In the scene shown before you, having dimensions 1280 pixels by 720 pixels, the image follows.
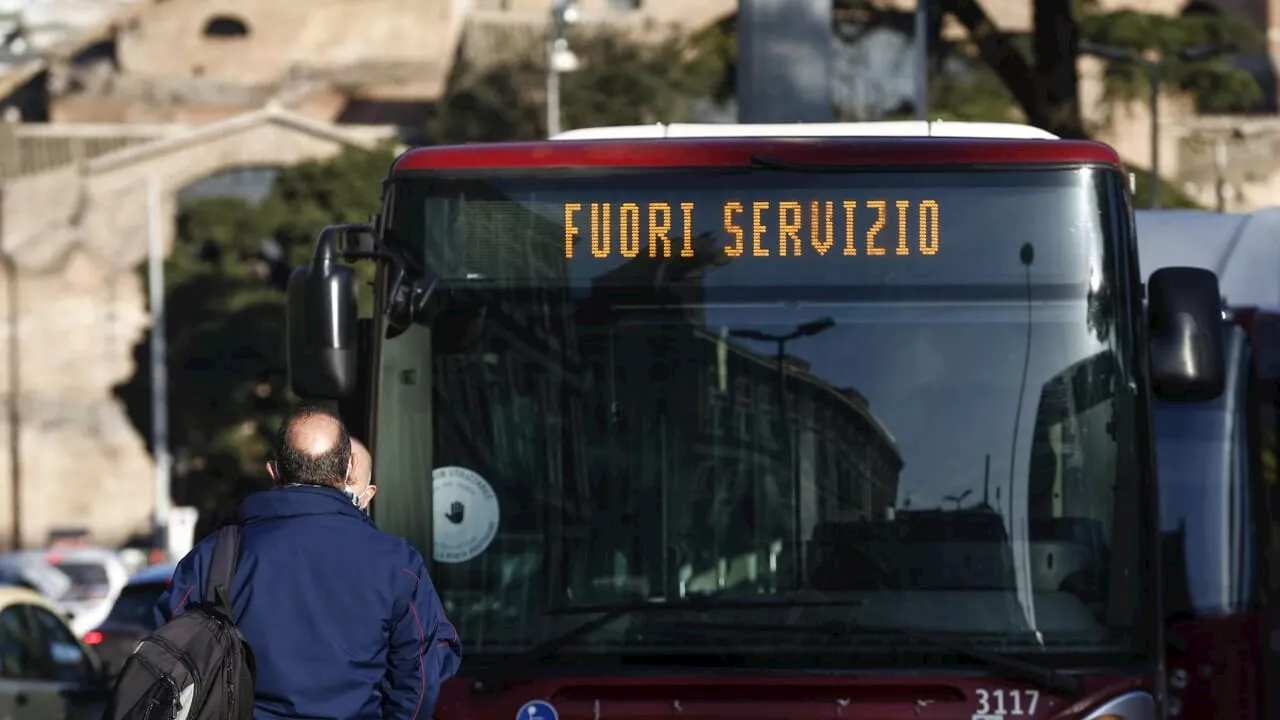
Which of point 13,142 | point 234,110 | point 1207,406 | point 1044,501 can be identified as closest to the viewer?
point 1044,501

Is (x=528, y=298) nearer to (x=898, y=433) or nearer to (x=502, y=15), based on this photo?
(x=898, y=433)

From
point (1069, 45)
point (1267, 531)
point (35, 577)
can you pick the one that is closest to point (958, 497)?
point (1267, 531)

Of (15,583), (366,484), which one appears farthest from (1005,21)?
(366,484)

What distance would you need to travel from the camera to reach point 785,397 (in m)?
6.85

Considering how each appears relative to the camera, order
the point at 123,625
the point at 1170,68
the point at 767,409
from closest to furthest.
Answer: the point at 767,409
the point at 123,625
the point at 1170,68

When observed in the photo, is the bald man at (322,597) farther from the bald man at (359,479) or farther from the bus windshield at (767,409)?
the bus windshield at (767,409)

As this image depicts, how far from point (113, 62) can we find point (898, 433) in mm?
90614

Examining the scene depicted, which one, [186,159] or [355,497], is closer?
[355,497]

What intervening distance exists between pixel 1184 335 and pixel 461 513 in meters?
1.94

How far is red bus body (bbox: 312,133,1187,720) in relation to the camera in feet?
21.7

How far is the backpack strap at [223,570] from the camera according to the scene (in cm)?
516

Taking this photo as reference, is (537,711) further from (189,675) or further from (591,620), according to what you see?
(189,675)

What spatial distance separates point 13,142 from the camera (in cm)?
8219

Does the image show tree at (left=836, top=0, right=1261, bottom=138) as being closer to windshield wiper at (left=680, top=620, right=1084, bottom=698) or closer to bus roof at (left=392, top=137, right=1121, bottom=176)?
bus roof at (left=392, top=137, right=1121, bottom=176)
